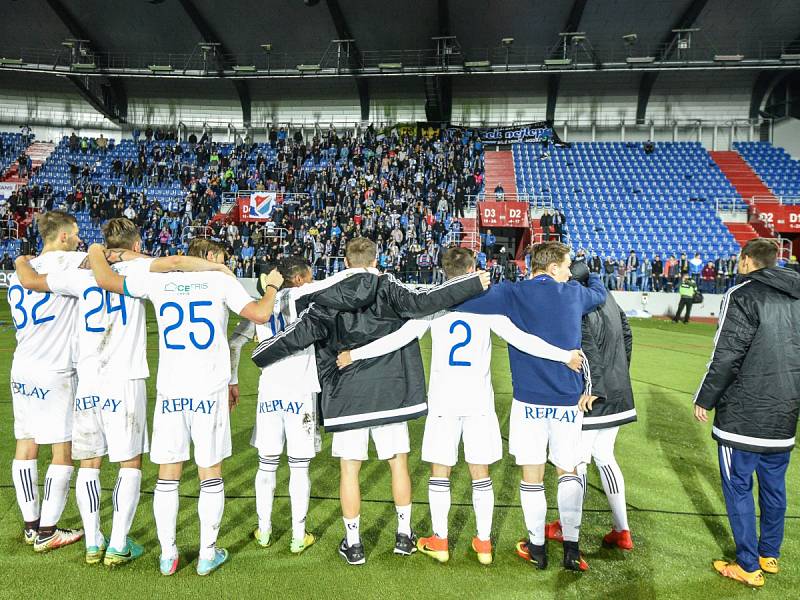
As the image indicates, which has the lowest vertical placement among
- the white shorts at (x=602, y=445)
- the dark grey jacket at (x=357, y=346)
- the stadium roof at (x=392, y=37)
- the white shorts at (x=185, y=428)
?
the white shorts at (x=602, y=445)

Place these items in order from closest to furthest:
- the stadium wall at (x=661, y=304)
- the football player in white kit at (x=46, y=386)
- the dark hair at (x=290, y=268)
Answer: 1. the football player in white kit at (x=46, y=386)
2. the dark hair at (x=290, y=268)
3. the stadium wall at (x=661, y=304)

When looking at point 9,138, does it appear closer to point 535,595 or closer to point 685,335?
point 685,335

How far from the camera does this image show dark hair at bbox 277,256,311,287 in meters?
4.06

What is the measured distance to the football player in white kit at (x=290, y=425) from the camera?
399 cm

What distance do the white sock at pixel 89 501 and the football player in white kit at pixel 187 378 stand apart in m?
0.50

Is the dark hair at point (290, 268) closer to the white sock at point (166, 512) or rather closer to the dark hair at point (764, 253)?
the white sock at point (166, 512)

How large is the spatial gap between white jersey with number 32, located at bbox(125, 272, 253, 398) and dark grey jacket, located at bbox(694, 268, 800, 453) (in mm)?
3036

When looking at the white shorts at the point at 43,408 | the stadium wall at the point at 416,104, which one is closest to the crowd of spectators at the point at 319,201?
the stadium wall at the point at 416,104

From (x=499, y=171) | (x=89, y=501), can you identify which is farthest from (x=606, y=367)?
(x=499, y=171)

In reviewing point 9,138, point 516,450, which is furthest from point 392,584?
point 9,138

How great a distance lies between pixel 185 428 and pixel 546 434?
2.31m

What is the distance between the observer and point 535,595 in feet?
11.4

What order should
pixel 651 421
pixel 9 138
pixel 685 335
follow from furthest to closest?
pixel 9 138, pixel 685 335, pixel 651 421

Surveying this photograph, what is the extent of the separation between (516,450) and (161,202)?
3042 cm
